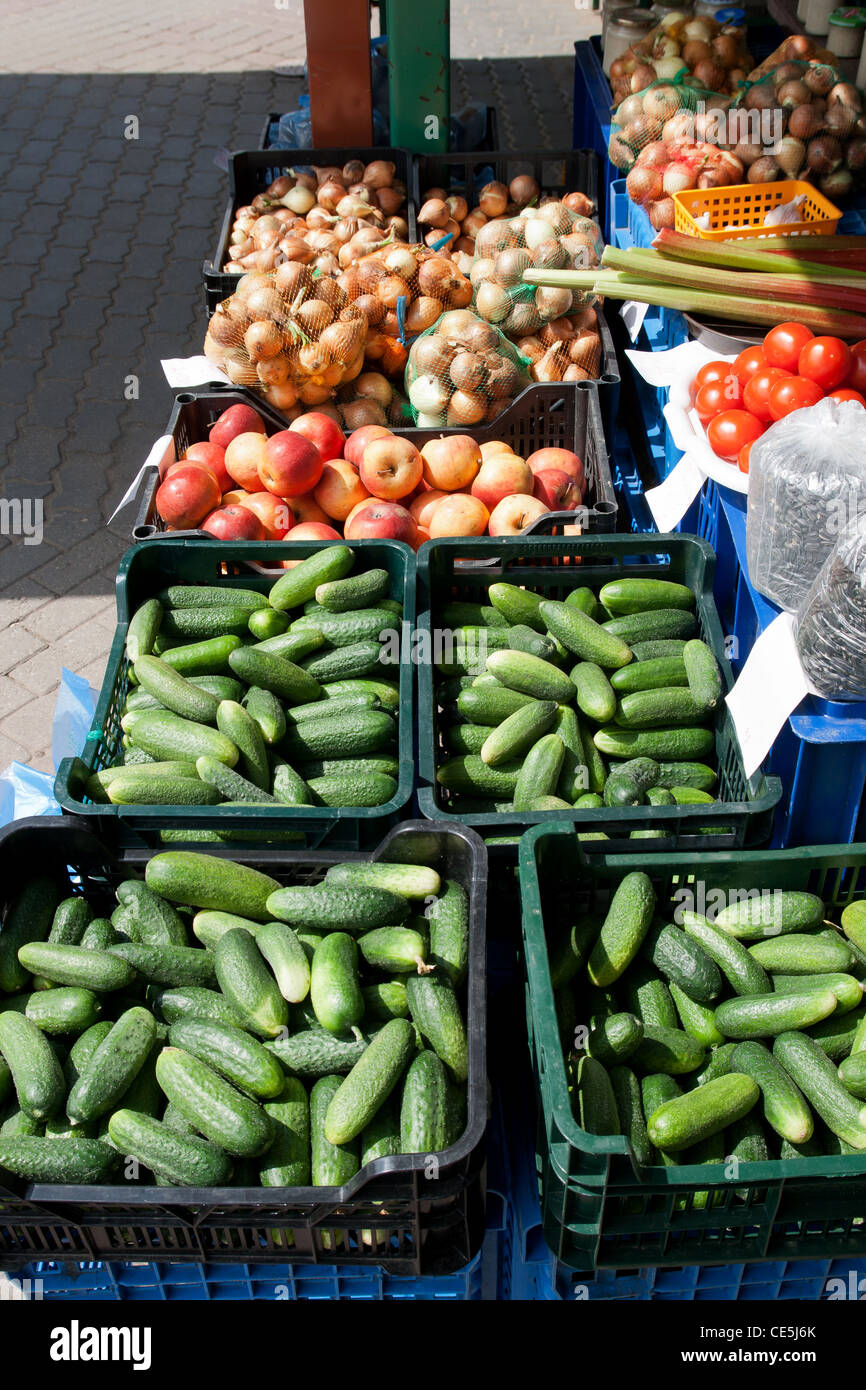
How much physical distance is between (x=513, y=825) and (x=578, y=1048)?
46 centimetres

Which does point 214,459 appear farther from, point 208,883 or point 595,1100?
point 595,1100

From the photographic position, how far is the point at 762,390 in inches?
116

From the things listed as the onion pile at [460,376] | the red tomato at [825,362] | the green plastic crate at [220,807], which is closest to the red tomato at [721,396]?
the red tomato at [825,362]

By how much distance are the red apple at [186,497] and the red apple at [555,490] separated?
102 cm

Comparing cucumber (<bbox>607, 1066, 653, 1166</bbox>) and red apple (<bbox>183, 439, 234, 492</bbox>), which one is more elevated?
red apple (<bbox>183, 439, 234, 492</bbox>)

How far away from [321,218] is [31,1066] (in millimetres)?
4187

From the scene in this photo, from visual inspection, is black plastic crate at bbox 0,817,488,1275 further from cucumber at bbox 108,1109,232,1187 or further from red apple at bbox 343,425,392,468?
red apple at bbox 343,425,392,468

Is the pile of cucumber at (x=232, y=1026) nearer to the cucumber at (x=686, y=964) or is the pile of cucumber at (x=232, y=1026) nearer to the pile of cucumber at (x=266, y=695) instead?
the pile of cucumber at (x=266, y=695)

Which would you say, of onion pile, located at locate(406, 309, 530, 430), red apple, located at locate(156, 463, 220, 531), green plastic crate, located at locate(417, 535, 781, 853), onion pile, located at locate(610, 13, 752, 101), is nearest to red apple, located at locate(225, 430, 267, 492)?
A: red apple, located at locate(156, 463, 220, 531)

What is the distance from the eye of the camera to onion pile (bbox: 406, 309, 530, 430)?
3.65 metres

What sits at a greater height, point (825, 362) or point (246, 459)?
point (825, 362)

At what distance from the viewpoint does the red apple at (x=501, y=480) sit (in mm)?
3354

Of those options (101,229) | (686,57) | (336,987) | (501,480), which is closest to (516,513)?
(501,480)

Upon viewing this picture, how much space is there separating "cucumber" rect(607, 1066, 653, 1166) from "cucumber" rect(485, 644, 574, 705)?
91 cm
